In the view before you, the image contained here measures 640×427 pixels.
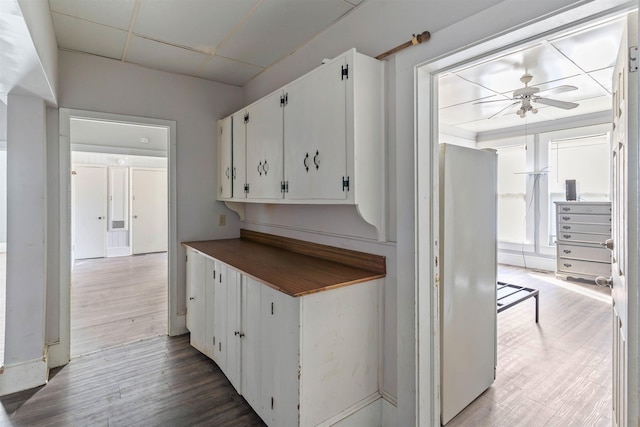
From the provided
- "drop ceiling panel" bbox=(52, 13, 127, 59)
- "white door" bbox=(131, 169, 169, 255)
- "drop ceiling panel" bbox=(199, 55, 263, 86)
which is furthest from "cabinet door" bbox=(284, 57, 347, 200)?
"white door" bbox=(131, 169, 169, 255)

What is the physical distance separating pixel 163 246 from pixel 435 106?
801cm

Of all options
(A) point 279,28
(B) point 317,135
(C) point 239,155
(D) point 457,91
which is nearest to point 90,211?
(C) point 239,155

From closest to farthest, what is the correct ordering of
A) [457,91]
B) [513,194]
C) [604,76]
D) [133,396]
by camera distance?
[133,396], [604,76], [457,91], [513,194]

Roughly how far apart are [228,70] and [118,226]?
621 cm

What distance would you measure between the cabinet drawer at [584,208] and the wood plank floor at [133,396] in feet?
18.6

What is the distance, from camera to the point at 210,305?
2.61m

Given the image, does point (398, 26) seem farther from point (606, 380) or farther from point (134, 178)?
point (134, 178)

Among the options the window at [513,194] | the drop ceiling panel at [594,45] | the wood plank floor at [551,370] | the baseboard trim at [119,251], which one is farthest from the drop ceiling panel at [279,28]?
the baseboard trim at [119,251]

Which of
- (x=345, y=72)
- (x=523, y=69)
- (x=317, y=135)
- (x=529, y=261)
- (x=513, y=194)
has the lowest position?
(x=529, y=261)

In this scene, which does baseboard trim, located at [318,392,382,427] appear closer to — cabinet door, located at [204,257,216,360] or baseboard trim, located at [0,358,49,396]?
cabinet door, located at [204,257,216,360]

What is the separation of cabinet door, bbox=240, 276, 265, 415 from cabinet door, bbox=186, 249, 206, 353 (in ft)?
2.72

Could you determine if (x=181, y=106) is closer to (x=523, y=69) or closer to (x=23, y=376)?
(x=23, y=376)

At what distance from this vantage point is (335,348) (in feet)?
5.75

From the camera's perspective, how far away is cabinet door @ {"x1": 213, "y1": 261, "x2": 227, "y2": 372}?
234 centimetres
